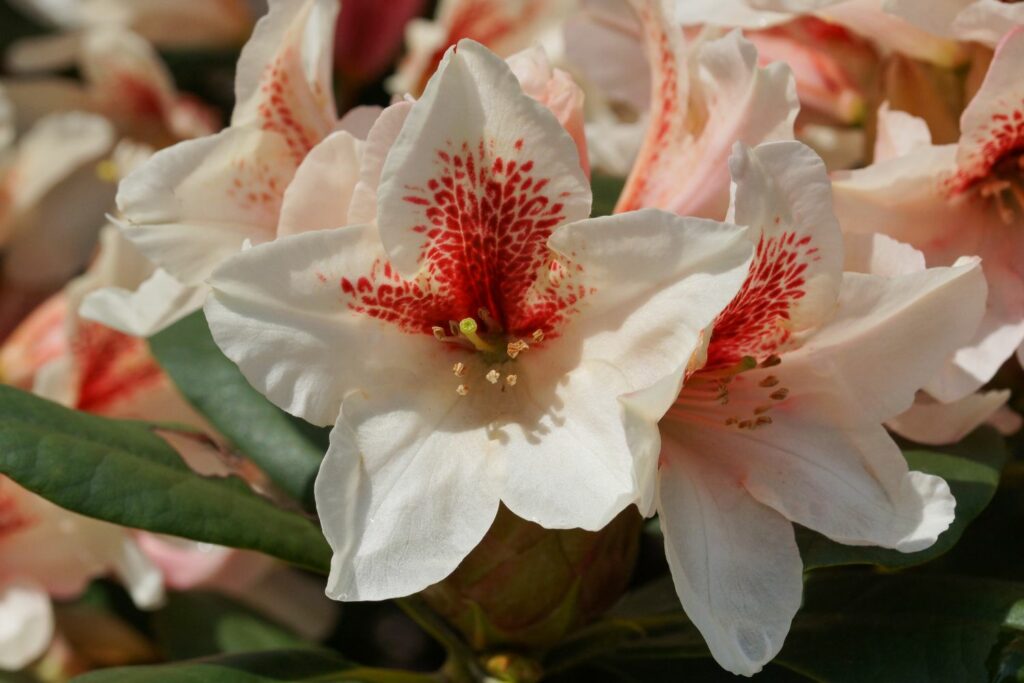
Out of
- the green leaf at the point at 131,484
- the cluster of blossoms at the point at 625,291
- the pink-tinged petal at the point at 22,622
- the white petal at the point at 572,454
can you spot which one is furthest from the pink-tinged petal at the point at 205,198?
the pink-tinged petal at the point at 22,622

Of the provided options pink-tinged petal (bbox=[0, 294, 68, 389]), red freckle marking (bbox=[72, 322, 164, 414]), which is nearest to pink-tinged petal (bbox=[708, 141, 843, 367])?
red freckle marking (bbox=[72, 322, 164, 414])

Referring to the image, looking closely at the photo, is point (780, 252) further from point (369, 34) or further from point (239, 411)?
point (369, 34)

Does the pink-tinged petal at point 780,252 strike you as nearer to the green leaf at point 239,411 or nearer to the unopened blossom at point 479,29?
the green leaf at point 239,411

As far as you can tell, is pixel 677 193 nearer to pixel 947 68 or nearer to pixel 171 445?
pixel 947 68

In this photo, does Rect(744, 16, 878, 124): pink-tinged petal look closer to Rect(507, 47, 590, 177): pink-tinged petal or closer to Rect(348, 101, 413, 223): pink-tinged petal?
Rect(507, 47, 590, 177): pink-tinged petal

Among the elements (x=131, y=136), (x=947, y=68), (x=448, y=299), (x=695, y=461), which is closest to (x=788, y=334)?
(x=695, y=461)

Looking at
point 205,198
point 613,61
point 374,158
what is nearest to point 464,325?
point 374,158
